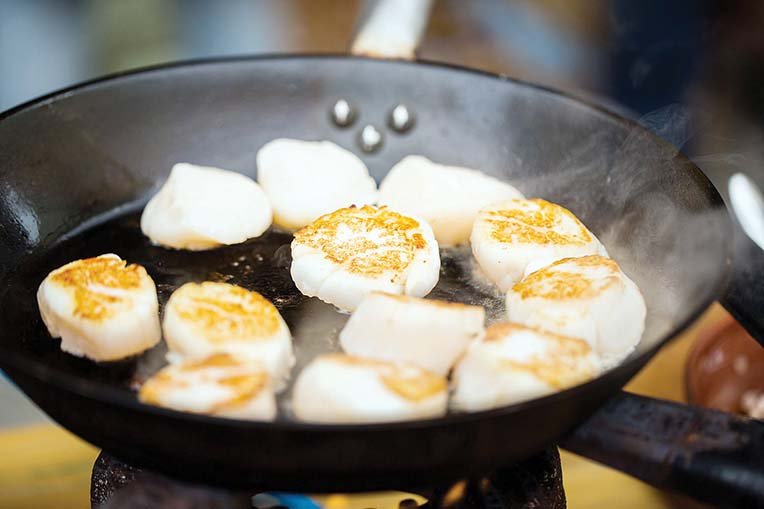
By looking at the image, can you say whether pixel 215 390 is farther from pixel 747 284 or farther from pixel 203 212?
pixel 747 284

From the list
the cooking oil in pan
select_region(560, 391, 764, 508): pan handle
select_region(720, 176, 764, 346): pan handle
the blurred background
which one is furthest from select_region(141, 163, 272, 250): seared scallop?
the blurred background

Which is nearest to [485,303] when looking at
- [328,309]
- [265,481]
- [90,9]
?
[328,309]

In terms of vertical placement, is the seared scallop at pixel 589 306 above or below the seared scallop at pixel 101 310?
above

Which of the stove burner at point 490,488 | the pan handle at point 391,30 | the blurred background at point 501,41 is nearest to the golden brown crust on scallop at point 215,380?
the stove burner at point 490,488

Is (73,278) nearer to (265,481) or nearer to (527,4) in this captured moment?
(265,481)

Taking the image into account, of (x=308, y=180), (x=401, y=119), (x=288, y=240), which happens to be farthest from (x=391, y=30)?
(x=288, y=240)

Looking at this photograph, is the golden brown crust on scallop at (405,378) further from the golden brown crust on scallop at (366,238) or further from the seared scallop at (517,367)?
the golden brown crust on scallop at (366,238)
